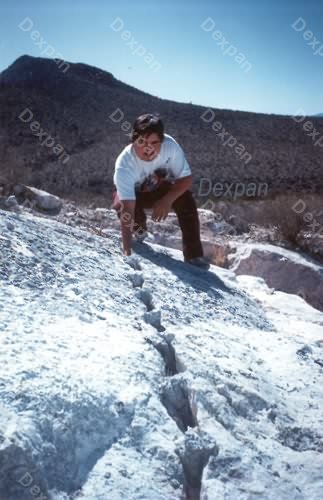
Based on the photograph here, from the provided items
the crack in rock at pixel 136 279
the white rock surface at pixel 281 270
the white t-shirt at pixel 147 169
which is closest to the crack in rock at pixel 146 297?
the crack in rock at pixel 136 279

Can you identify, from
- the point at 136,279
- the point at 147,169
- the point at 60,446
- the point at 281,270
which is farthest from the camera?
the point at 281,270

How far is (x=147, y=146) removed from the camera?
2.75m

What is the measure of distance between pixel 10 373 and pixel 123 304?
764 millimetres

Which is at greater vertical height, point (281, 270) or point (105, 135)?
point (105, 135)

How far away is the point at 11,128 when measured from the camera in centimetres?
1862

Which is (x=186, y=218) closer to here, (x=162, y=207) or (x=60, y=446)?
(x=162, y=207)

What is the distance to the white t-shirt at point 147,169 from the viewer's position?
2764mm

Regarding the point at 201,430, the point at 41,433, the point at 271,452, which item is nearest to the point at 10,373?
the point at 41,433

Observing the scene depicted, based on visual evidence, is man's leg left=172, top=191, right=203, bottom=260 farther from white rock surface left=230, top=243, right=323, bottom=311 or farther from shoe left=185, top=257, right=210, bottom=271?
white rock surface left=230, top=243, right=323, bottom=311

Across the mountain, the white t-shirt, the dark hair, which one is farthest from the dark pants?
the mountain

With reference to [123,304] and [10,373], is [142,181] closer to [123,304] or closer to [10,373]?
[123,304]

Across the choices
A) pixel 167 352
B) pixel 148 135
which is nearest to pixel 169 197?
pixel 148 135

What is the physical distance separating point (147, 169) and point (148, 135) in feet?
0.97

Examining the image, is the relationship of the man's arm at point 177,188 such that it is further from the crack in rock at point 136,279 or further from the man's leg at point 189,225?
the crack in rock at point 136,279
